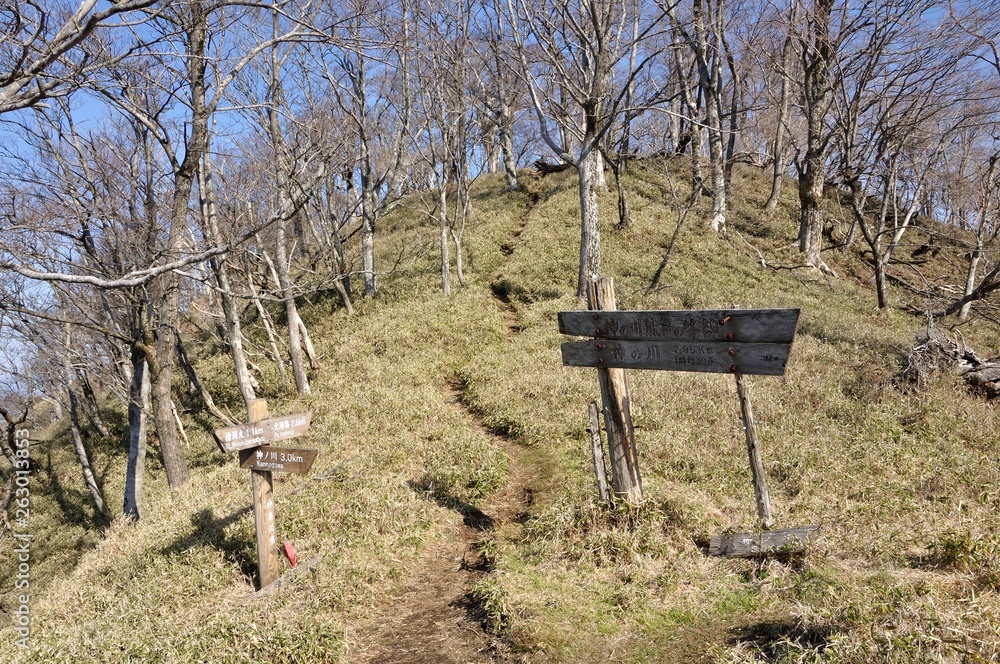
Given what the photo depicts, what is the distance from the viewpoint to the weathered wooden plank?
5.58m

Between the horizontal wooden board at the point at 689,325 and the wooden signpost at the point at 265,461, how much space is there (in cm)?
352

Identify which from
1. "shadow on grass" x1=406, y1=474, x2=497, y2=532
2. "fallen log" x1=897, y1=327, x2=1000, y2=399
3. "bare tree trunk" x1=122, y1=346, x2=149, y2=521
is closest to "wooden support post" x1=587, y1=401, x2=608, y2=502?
"shadow on grass" x1=406, y1=474, x2=497, y2=532

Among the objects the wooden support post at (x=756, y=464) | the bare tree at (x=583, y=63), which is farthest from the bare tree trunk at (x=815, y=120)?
the wooden support post at (x=756, y=464)

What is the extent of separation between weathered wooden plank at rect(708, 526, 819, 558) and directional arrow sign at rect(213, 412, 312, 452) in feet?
16.5

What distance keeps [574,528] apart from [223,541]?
4762 millimetres

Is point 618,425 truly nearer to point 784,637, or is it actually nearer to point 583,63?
point 784,637

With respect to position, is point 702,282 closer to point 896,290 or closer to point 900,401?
point 896,290

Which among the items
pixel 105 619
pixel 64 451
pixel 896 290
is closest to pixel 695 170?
pixel 896 290

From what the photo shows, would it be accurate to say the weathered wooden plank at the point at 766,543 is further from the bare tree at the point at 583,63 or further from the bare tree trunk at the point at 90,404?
the bare tree trunk at the point at 90,404

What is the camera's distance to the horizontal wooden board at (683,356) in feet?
17.3

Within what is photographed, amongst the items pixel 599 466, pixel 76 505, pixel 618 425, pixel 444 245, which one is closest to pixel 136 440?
pixel 76 505

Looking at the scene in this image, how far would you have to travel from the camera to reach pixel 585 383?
12.1m

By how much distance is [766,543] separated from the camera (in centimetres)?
566

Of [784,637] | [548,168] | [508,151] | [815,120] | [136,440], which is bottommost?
[784,637]
